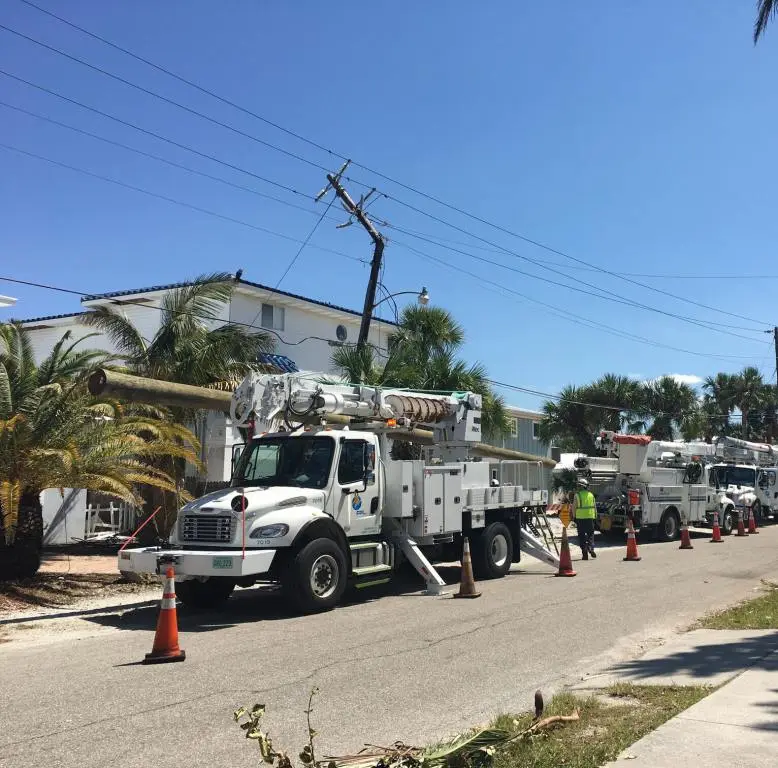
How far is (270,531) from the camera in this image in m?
10.5

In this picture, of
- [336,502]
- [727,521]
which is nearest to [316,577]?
[336,502]

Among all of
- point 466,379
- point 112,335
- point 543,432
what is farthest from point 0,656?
point 543,432

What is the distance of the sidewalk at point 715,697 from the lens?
4750mm

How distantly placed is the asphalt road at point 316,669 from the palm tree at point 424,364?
9.24 m

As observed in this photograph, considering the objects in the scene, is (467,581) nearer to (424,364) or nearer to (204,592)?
(204,592)

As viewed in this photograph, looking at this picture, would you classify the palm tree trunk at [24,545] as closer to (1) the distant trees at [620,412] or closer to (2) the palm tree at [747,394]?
(1) the distant trees at [620,412]

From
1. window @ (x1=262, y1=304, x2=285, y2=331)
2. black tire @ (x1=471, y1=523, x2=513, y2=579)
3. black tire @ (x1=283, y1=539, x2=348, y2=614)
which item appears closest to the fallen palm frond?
black tire @ (x1=283, y1=539, x2=348, y2=614)

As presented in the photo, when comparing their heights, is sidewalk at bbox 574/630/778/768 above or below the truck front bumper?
below

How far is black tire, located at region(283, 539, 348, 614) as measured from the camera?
10547 millimetres

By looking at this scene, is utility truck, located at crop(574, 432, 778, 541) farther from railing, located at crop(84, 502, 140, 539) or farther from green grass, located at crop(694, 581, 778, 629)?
railing, located at crop(84, 502, 140, 539)

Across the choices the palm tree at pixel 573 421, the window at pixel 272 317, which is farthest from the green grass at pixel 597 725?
the palm tree at pixel 573 421

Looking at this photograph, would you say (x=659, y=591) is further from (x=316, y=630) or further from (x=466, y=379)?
(x=466, y=379)

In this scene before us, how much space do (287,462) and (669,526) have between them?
1583cm

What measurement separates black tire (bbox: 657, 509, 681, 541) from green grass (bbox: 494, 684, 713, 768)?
18.1m
